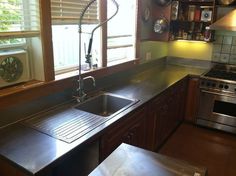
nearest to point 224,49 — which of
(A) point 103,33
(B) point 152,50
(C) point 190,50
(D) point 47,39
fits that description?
(C) point 190,50

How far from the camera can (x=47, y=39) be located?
1759 mm

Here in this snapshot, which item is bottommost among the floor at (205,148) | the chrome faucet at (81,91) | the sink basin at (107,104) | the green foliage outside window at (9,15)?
the floor at (205,148)

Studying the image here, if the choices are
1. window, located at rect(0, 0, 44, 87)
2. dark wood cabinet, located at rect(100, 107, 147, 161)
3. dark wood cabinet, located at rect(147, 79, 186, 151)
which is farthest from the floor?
window, located at rect(0, 0, 44, 87)

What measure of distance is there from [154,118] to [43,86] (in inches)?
50.7

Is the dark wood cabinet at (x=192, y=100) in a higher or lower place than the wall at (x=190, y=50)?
lower

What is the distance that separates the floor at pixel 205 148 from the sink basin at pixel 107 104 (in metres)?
1.00

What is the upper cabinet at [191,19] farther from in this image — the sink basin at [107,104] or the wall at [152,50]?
the sink basin at [107,104]

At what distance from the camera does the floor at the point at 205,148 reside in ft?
8.69

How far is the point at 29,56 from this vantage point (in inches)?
70.4

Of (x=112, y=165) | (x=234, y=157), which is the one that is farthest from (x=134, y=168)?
(x=234, y=157)

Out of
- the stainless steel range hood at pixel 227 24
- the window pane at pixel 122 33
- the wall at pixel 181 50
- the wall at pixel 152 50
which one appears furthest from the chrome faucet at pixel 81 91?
the stainless steel range hood at pixel 227 24

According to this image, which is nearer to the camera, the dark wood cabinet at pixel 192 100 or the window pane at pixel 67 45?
the window pane at pixel 67 45

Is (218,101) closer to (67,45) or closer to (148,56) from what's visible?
(148,56)

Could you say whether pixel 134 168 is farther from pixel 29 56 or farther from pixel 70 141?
pixel 29 56
